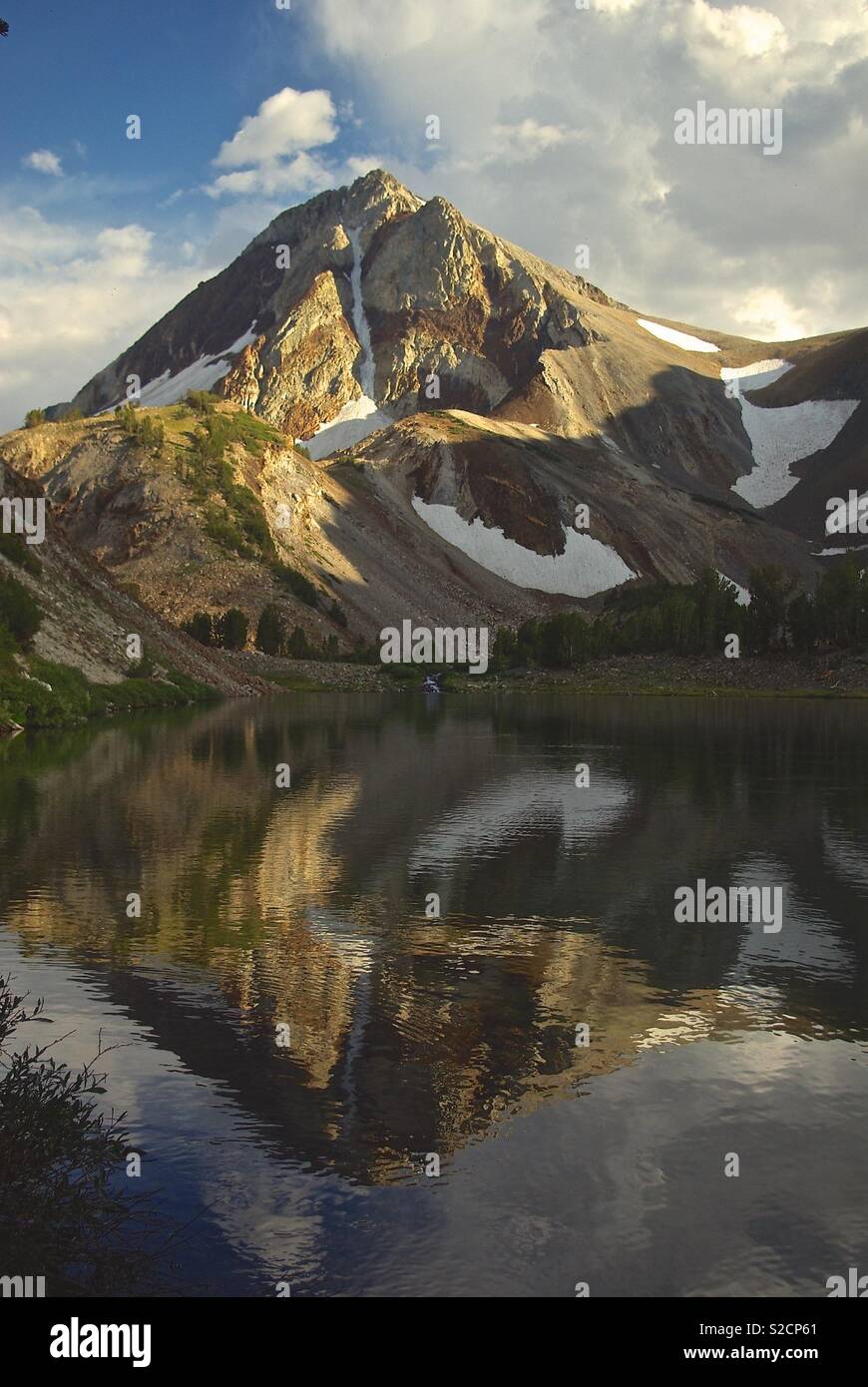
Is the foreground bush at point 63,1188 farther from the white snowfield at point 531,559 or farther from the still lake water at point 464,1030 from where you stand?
the white snowfield at point 531,559

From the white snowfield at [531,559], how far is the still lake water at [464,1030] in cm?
15541

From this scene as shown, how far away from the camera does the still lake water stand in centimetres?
723

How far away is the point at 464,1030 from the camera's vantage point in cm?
1093

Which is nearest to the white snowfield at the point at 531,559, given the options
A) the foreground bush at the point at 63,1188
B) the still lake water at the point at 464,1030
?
the still lake water at the point at 464,1030

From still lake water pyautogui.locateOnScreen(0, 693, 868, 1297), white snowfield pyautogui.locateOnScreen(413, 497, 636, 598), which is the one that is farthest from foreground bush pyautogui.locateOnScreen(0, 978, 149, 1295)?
white snowfield pyautogui.locateOnScreen(413, 497, 636, 598)

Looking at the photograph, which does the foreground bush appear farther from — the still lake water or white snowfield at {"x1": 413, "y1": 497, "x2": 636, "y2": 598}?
white snowfield at {"x1": 413, "y1": 497, "x2": 636, "y2": 598}

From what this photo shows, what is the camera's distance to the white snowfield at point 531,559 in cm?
18075

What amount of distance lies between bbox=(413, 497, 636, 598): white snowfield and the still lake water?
510 feet

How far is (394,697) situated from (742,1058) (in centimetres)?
7885

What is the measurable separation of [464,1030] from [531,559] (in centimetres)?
17512

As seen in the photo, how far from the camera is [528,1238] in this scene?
7.23 meters

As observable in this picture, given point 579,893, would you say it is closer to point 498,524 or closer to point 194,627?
point 194,627
